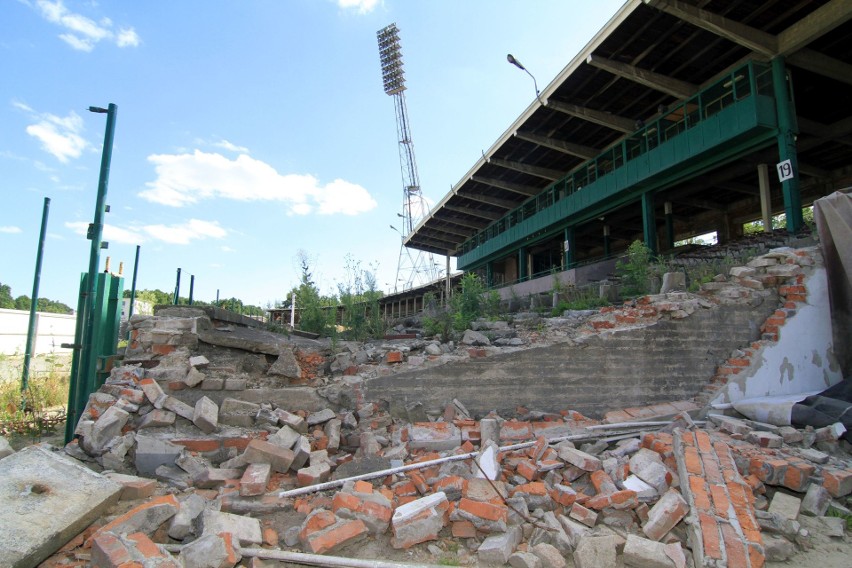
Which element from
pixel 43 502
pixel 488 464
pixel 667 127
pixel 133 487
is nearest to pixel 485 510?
pixel 488 464

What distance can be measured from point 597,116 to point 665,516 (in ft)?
47.0

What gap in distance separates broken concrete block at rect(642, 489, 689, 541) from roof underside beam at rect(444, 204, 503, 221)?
22.5 metres

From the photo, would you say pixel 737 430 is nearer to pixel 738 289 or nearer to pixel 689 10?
pixel 738 289

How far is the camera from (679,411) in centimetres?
509

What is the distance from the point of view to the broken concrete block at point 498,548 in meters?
2.80

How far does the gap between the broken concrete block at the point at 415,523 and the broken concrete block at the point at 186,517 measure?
1.33 m

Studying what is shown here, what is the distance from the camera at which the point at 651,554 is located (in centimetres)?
274

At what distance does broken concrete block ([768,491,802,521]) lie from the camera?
11.0 ft

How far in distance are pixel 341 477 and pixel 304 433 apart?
2.70 feet

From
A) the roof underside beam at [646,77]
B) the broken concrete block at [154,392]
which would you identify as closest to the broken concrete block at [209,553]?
the broken concrete block at [154,392]

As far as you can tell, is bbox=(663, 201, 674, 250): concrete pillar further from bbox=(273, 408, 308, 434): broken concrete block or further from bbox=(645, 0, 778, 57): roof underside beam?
bbox=(273, 408, 308, 434): broken concrete block

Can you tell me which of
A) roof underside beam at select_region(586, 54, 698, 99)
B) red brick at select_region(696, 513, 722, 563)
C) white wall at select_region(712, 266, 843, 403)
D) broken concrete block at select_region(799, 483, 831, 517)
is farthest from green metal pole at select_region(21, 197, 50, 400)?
roof underside beam at select_region(586, 54, 698, 99)

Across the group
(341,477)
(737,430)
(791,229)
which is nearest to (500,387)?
(341,477)

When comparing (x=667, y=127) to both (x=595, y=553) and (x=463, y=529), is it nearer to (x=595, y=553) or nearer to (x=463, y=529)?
(x=595, y=553)
